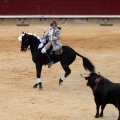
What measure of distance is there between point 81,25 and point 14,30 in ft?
10.4

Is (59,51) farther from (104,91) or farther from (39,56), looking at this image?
(104,91)

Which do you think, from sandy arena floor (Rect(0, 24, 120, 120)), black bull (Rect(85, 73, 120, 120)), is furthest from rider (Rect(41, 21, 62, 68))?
black bull (Rect(85, 73, 120, 120))

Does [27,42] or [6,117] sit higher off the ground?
[27,42]

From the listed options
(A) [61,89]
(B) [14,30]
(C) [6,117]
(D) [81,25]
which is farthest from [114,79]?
(D) [81,25]

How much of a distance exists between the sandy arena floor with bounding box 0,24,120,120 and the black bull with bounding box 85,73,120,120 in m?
0.37

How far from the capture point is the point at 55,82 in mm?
10180

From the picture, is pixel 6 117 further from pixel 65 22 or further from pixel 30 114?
pixel 65 22

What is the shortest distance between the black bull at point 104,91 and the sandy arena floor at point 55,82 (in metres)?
0.37

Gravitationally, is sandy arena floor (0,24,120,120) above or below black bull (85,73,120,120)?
below
